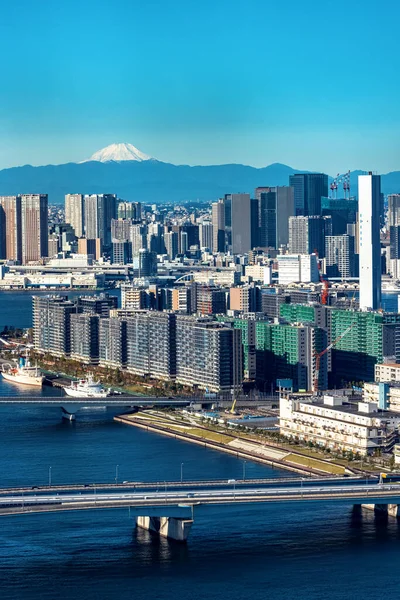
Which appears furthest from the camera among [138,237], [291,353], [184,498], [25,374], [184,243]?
[184,243]

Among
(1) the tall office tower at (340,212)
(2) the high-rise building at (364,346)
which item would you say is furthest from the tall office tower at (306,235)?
(2) the high-rise building at (364,346)

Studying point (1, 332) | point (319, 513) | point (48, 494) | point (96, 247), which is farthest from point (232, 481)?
point (96, 247)

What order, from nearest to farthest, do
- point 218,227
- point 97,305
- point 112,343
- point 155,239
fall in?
point 112,343
point 97,305
point 155,239
point 218,227

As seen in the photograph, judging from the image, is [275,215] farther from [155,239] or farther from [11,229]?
[11,229]

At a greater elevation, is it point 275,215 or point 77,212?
point 77,212

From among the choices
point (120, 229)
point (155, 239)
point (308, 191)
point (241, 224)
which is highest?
point (308, 191)

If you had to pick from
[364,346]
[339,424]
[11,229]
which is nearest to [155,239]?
[11,229]

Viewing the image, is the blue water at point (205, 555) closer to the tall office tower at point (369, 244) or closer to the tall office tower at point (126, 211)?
the tall office tower at point (369, 244)
